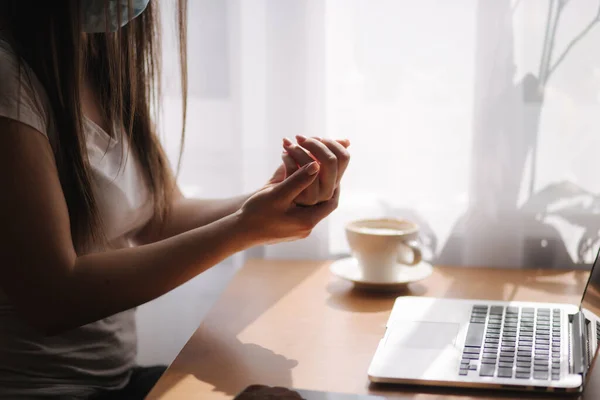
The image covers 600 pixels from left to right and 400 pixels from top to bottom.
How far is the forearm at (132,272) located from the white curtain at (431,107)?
0.38 m

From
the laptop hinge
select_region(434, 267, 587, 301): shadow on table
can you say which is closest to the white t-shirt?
select_region(434, 267, 587, 301): shadow on table

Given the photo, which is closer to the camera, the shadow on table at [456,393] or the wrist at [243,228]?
the shadow on table at [456,393]

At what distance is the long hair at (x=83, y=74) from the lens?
871 mm

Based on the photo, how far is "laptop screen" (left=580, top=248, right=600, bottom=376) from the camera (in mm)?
806

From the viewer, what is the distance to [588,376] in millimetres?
777

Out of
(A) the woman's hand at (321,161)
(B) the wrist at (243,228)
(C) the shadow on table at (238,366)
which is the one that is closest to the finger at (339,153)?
(A) the woman's hand at (321,161)

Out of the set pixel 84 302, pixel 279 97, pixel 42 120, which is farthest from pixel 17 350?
pixel 279 97

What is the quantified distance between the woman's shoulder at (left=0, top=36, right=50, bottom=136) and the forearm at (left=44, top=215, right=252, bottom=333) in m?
0.17

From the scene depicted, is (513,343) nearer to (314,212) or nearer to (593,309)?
(593,309)

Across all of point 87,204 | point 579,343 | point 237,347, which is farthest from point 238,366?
point 579,343

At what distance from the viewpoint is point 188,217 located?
115 cm

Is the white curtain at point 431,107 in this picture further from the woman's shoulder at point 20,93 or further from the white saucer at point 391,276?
the woman's shoulder at point 20,93

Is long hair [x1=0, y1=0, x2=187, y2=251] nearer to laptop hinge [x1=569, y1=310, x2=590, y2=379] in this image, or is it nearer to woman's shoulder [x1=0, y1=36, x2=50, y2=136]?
woman's shoulder [x1=0, y1=36, x2=50, y2=136]

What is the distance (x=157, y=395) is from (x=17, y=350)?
24 centimetres
